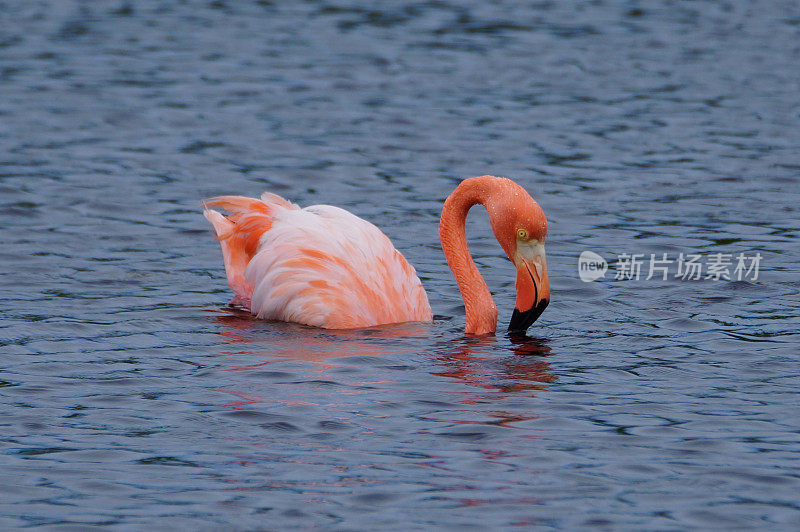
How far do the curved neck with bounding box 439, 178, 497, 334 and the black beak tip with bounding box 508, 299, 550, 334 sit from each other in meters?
0.24

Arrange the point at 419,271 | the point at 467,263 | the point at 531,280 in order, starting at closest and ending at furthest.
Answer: the point at 531,280 → the point at 467,263 → the point at 419,271

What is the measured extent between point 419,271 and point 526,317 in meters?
2.12

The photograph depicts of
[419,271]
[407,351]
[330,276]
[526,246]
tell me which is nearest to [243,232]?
[330,276]

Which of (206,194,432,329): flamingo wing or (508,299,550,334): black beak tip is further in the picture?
(206,194,432,329): flamingo wing

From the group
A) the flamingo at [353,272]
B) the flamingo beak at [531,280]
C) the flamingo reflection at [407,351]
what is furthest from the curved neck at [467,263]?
the flamingo beak at [531,280]

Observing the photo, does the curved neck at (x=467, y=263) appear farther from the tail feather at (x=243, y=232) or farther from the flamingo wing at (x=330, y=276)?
the tail feather at (x=243, y=232)

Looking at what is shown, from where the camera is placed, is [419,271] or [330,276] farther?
[419,271]

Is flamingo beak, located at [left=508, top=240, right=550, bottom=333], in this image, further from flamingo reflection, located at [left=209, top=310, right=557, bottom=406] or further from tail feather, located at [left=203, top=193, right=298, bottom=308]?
tail feather, located at [left=203, top=193, right=298, bottom=308]

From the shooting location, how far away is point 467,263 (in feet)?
27.5

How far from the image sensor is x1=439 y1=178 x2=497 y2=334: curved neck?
321 inches

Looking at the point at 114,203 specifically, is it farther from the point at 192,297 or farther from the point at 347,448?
the point at 347,448

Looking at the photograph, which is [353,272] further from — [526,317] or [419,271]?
[419,271]

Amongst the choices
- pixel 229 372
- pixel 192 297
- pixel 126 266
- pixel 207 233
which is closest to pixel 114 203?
pixel 207 233

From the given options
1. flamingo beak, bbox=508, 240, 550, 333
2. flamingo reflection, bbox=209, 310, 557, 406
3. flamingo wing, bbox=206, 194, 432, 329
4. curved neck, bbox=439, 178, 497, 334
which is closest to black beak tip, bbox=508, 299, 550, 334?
flamingo beak, bbox=508, 240, 550, 333
